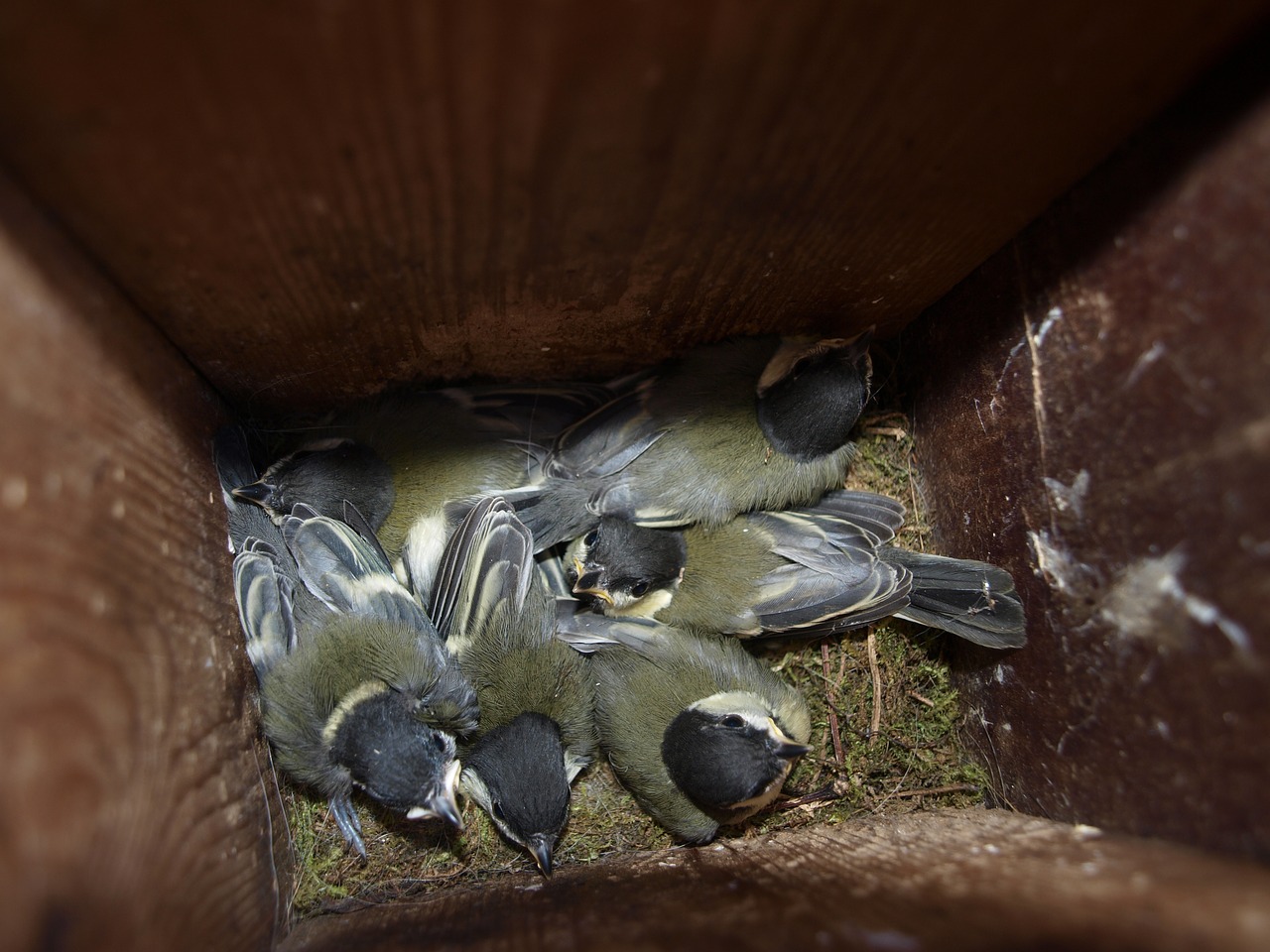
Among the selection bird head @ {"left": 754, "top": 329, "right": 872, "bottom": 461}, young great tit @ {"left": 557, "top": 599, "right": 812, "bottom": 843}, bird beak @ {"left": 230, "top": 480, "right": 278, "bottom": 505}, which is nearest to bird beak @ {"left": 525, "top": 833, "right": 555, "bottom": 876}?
young great tit @ {"left": 557, "top": 599, "right": 812, "bottom": 843}

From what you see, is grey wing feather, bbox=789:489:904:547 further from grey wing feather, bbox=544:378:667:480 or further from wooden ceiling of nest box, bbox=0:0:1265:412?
wooden ceiling of nest box, bbox=0:0:1265:412

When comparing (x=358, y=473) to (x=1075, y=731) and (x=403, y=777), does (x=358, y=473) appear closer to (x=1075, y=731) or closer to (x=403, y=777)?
(x=403, y=777)

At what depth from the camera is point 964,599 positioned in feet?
5.23

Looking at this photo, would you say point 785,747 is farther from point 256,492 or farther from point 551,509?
point 256,492

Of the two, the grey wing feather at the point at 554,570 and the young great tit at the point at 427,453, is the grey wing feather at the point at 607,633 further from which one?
the young great tit at the point at 427,453

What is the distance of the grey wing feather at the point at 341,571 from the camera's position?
1.64 metres

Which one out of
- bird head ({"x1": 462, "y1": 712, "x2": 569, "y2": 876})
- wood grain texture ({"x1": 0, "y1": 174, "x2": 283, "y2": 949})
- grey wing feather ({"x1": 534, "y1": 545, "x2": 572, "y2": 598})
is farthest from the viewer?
grey wing feather ({"x1": 534, "y1": 545, "x2": 572, "y2": 598})

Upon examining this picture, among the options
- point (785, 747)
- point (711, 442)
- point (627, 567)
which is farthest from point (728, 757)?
point (711, 442)

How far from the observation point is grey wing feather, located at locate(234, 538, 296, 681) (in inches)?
56.7

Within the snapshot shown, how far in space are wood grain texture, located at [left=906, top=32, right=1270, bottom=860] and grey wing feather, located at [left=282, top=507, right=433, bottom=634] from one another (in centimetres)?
130

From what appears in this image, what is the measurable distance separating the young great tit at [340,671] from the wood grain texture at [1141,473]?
1198 millimetres

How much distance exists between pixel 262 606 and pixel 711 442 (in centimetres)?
103

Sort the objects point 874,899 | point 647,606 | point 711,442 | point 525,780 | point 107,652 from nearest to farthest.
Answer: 1. point 107,652
2. point 874,899
3. point 525,780
4. point 711,442
5. point 647,606

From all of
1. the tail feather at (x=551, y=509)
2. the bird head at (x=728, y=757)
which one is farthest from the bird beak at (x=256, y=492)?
the bird head at (x=728, y=757)
